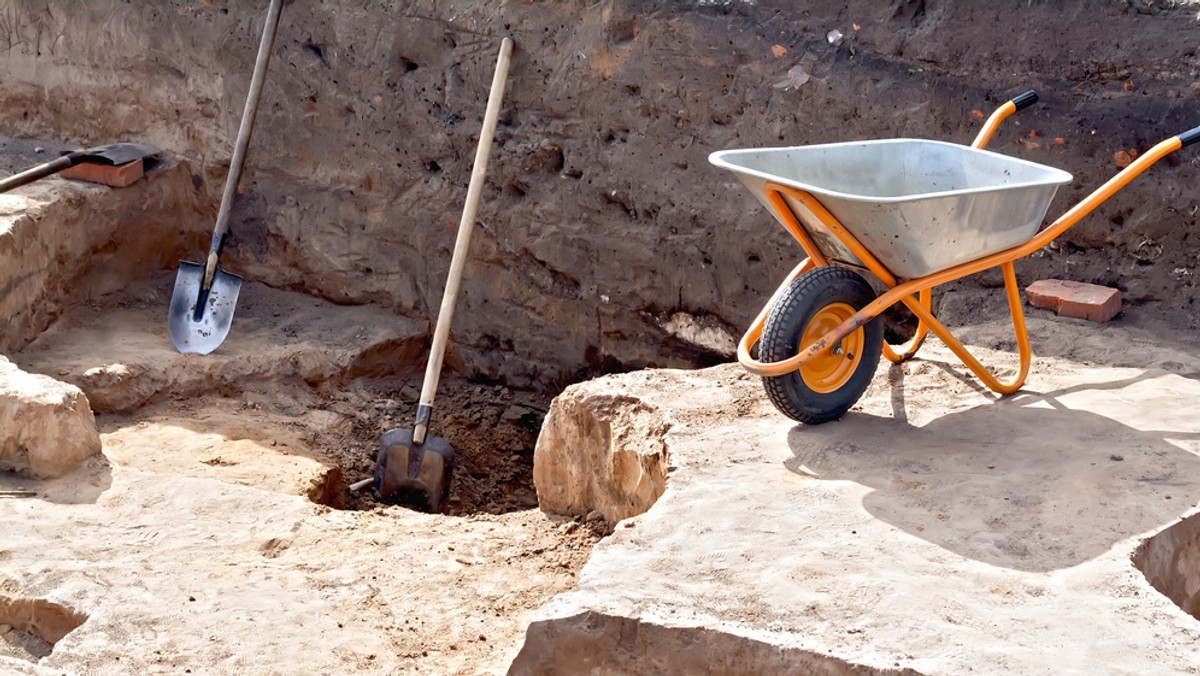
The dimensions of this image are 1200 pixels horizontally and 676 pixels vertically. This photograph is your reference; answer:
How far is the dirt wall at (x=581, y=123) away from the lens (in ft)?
17.1

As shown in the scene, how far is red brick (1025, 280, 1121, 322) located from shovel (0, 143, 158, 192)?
179 inches

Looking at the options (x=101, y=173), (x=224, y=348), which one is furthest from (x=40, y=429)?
(x=101, y=173)

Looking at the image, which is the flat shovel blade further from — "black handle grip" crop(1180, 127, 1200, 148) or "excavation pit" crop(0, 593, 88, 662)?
"black handle grip" crop(1180, 127, 1200, 148)

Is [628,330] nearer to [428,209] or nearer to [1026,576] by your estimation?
[428,209]

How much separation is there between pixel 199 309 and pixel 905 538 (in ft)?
13.8

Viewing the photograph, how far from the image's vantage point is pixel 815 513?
366 cm

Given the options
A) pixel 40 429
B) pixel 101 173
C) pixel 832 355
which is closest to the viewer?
pixel 832 355

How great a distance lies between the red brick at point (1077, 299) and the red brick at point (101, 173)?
4500 millimetres

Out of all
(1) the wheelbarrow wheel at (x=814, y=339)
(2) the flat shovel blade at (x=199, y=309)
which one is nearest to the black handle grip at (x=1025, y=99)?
(1) the wheelbarrow wheel at (x=814, y=339)

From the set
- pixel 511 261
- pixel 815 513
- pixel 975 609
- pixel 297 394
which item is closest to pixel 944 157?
pixel 815 513

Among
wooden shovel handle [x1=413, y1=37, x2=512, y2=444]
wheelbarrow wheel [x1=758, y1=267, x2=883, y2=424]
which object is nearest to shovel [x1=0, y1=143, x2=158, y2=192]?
wooden shovel handle [x1=413, y1=37, x2=512, y2=444]

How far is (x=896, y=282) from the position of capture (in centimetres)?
421

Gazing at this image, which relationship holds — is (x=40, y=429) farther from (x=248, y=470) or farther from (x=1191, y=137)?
(x=1191, y=137)

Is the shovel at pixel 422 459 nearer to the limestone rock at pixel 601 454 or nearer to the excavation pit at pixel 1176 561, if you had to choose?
the limestone rock at pixel 601 454
